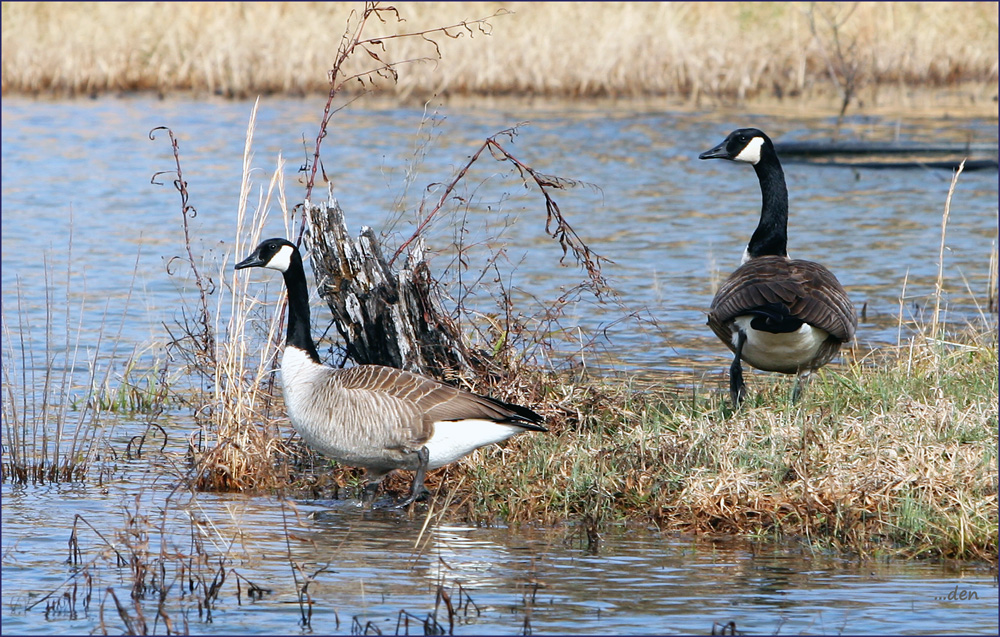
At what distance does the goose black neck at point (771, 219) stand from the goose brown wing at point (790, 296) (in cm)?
63

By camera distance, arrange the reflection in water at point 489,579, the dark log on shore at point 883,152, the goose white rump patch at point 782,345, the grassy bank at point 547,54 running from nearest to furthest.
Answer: the reflection in water at point 489,579, the goose white rump patch at point 782,345, the dark log on shore at point 883,152, the grassy bank at point 547,54

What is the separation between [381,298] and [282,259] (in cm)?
71

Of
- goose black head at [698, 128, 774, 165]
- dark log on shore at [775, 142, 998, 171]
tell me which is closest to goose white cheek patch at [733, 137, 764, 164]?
goose black head at [698, 128, 774, 165]

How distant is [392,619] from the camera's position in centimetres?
499

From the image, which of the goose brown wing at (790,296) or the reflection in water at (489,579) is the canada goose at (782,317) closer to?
the goose brown wing at (790,296)

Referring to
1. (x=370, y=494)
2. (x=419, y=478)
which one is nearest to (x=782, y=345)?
(x=419, y=478)

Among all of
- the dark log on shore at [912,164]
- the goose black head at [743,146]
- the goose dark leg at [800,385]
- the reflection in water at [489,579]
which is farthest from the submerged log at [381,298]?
the dark log on shore at [912,164]

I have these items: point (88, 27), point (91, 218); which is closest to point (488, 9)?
point (88, 27)

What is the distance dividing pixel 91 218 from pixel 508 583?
1295 cm

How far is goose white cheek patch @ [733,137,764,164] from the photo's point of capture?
342 inches

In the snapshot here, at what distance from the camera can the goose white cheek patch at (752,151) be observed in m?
8.69

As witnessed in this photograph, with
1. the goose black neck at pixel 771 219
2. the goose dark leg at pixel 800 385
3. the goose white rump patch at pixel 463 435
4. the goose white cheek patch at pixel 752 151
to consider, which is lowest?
the goose white rump patch at pixel 463 435

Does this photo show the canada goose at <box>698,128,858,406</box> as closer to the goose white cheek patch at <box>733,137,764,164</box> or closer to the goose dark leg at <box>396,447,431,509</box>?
the goose white cheek patch at <box>733,137,764,164</box>

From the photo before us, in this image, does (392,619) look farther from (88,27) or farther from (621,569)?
(88,27)
